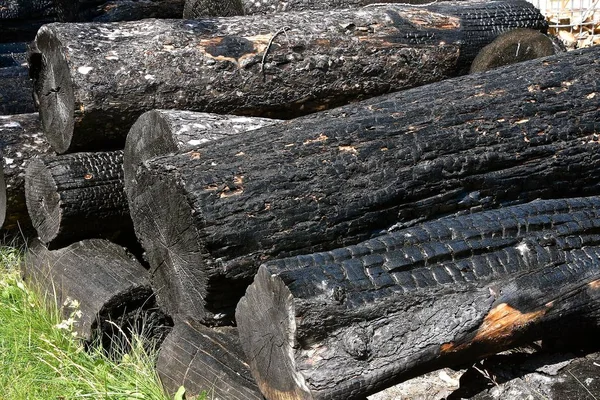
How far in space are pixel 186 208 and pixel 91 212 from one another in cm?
150

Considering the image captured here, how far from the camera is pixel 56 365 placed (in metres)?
4.08

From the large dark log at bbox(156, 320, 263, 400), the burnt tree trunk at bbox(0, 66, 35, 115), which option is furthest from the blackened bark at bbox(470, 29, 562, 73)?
the burnt tree trunk at bbox(0, 66, 35, 115)

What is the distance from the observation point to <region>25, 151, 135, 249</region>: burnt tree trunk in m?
4.59

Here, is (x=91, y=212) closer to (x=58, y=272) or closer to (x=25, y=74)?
(x=58, y=272)

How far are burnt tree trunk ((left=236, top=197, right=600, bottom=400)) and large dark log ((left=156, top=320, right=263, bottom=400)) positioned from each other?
28 centimetres

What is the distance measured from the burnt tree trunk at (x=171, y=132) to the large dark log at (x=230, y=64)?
556 millimetres

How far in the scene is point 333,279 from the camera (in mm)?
2816

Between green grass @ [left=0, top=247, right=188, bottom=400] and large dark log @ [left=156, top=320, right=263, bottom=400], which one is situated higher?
large dark log @ [left=156, top=320, right=263, bottom=400]

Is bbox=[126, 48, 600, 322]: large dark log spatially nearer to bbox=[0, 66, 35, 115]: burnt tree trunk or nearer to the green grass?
the green grass

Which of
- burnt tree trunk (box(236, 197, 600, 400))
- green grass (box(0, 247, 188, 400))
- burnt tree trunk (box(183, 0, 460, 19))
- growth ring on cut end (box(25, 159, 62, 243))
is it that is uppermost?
burnt tree trunk (box(183, 0, 460, 19))

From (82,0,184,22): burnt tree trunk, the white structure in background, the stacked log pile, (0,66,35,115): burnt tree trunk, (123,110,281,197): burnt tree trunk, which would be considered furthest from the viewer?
(82,0,184,22): burnt tree trunk

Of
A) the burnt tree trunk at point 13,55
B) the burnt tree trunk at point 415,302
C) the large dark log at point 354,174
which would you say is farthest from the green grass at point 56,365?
the burnt tree trunk at point 13,55

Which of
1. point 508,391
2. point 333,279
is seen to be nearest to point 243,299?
point 333,279

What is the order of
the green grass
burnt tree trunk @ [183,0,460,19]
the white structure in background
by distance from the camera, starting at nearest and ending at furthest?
the green grass
burnt tree trunk @ [183,0,460,19]
the white structure in background
